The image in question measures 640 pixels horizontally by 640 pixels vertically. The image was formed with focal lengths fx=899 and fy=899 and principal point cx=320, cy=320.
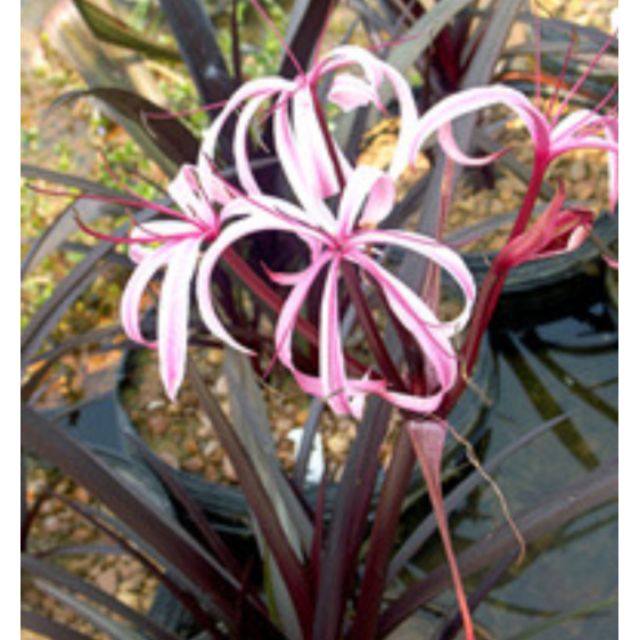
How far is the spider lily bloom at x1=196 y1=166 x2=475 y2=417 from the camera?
0.48 meters

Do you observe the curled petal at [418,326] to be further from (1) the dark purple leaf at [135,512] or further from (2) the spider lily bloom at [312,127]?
(1) the dark purple leaf at [135,512]

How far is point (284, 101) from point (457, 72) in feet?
3.18

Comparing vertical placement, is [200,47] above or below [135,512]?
above

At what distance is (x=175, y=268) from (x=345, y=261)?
0.33ft

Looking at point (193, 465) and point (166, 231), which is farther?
point (193, 465)

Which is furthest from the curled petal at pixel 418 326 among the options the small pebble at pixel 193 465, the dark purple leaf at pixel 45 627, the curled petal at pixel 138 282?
the small pebble at pixel 193 465

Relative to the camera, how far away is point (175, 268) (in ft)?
1.62

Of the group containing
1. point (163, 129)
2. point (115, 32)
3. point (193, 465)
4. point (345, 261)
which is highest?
point (115, 32)

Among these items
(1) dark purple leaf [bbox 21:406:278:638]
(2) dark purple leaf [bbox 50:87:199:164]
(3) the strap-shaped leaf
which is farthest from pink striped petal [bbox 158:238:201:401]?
(3) the strap-shaped leaf

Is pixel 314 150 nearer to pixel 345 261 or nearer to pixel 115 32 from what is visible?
pixel 345 261

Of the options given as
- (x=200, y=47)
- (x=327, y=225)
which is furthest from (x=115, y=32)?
(x=327, y=225)

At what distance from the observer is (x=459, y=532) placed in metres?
1.22

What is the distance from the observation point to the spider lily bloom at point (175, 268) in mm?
493
